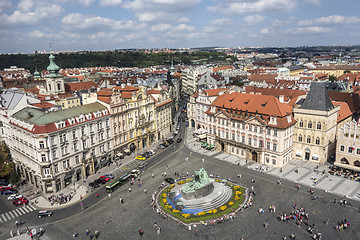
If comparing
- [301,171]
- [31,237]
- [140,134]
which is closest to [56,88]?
[140,134]

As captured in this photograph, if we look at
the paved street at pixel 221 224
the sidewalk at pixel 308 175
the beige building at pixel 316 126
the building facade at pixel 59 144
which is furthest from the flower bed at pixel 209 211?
the beige building at pixel 316 126

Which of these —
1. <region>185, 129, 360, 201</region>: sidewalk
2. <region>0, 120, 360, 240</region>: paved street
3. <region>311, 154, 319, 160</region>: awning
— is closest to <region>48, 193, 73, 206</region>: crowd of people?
<region>0, 120, 360, 240</region>: paved street

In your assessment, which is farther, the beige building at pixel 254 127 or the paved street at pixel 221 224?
the beige building at pixel 254 127

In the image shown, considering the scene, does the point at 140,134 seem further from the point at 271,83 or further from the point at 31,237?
the point at 271,83

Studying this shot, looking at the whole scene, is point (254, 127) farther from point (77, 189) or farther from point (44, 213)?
point (44, 213)

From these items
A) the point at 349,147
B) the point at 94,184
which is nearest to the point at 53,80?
the point at 94,184

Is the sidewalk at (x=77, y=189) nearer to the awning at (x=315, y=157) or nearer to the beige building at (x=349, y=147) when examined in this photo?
the awning at (x=315, y=157)
